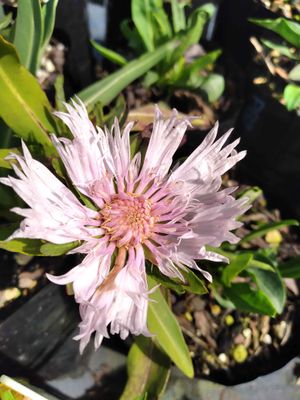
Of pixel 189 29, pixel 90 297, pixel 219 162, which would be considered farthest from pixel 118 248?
pixel 189 29

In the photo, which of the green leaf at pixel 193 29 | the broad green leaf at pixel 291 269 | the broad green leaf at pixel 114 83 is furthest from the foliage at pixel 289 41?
the broad green leaf at pixel 291 269

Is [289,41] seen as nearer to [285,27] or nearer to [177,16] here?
[285,27]

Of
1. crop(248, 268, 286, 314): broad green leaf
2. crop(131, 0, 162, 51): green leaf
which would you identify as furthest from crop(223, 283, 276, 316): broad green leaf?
crop(131, 0, 162, 51): green leaf

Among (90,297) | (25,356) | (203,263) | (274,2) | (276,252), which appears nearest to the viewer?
(90,297)

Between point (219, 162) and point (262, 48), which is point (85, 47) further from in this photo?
point (219, 162)

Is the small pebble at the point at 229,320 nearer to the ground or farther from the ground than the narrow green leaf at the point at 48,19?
nearer to the ground

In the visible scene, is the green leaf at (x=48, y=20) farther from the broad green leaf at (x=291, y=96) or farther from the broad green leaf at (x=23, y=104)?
the broad green leaf at (x=291, y=96)
